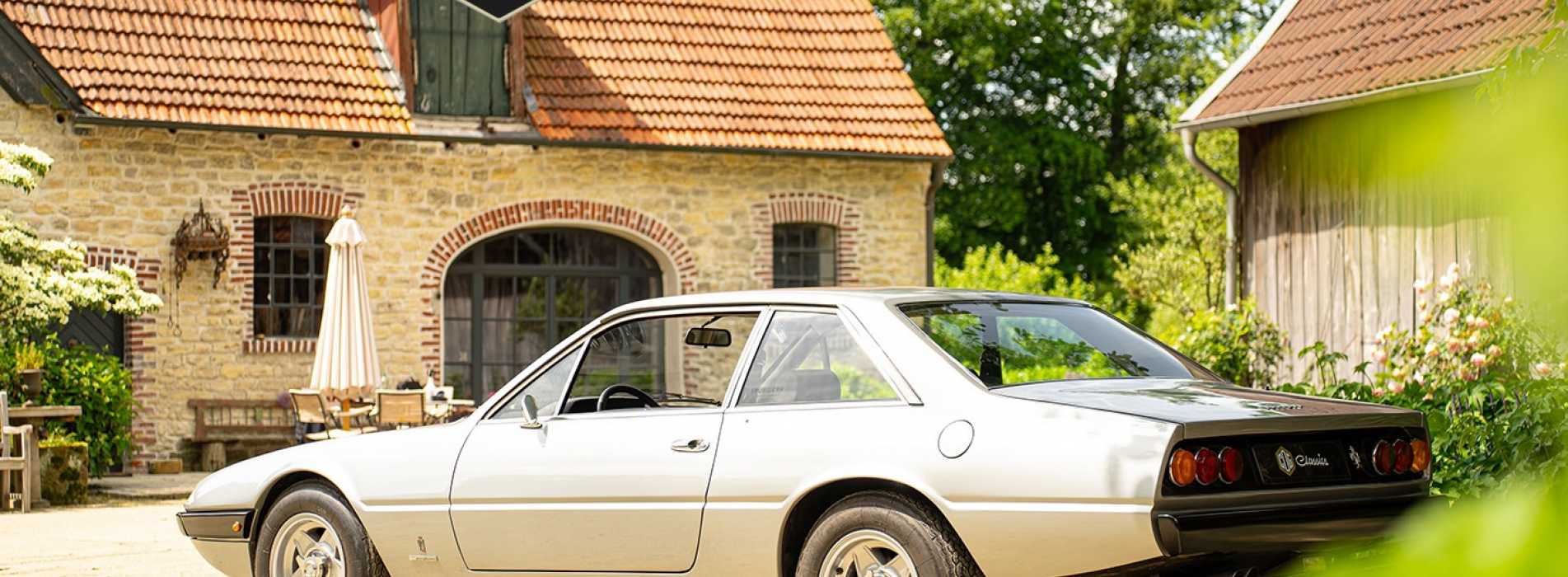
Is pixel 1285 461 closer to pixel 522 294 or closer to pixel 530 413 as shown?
pixel 530 413

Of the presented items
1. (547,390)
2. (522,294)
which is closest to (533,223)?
(522,294)

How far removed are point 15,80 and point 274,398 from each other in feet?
12.6

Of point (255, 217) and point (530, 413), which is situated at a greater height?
point (255, 217)

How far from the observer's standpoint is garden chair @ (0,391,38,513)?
41.8 feet

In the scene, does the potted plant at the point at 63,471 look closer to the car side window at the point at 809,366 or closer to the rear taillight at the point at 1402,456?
the car side window at the point at 809,366

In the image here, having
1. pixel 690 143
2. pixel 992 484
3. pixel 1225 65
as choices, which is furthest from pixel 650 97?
pixel 1225 65

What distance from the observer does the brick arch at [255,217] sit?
1767 cm

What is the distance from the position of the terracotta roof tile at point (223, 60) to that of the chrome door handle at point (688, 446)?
42.4 ft

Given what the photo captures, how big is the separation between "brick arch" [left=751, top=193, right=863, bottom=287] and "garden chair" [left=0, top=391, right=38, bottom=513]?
8.77 metres

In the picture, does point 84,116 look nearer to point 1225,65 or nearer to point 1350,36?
point 1350,36

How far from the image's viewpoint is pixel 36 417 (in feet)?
45.6

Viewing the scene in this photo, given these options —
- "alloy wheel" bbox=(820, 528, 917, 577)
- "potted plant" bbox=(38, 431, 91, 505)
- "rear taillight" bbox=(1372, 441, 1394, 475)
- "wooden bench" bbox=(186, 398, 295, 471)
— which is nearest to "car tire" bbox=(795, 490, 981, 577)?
"alloy wheel" bbox=(820, 528, 917, 577)

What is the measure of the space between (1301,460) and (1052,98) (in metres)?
32.8

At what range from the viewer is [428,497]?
634 cm
